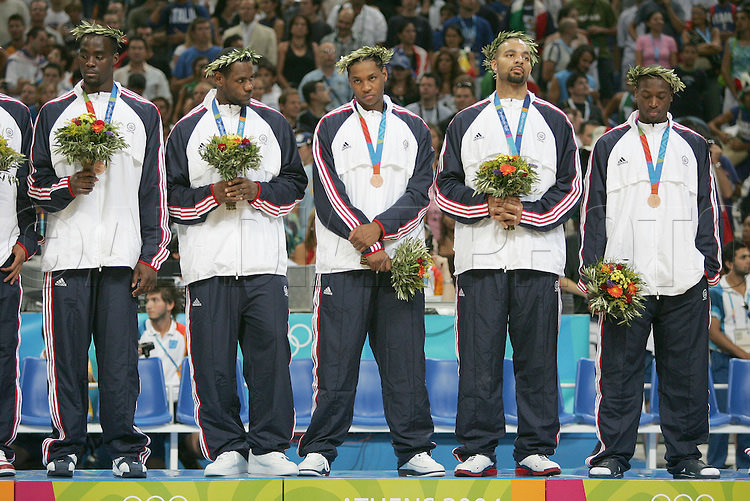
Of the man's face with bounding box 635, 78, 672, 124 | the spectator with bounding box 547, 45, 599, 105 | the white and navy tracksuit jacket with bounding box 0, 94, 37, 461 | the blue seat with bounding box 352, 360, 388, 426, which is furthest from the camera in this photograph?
the spectator with bounding box 547, 45, 599, 105

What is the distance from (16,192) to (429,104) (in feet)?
20.5

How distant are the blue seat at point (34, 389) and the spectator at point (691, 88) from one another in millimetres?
7987

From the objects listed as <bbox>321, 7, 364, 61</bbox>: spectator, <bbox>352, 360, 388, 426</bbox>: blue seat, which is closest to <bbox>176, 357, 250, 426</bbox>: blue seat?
<bbox>352, 360, 388, 426</bbox>: blue seat

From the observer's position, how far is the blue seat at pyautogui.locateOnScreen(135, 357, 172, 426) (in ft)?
24.2

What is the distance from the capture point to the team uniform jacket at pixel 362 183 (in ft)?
19.9

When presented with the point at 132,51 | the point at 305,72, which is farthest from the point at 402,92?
the point at 132,51

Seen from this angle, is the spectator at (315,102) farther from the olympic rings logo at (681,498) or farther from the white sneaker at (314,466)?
the olympic rings logo at (681,498)

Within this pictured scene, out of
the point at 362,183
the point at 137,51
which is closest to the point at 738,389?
the point at 362,183

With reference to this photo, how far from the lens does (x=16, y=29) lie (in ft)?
42.7

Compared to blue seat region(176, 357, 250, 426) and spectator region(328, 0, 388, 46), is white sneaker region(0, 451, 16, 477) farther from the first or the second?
spectator region(328, 0, 388, 46)

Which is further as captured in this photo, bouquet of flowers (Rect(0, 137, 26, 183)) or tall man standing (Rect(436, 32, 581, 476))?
tall man standing (Rect(436, 32, 581, 476))

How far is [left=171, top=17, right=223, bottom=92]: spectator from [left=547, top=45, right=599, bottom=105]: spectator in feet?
13.4

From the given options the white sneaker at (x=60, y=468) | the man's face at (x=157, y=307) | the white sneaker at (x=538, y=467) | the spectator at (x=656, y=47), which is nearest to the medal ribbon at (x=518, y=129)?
the white sneaker at (x=538, y=467)

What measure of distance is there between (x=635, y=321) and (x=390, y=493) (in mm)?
1793
